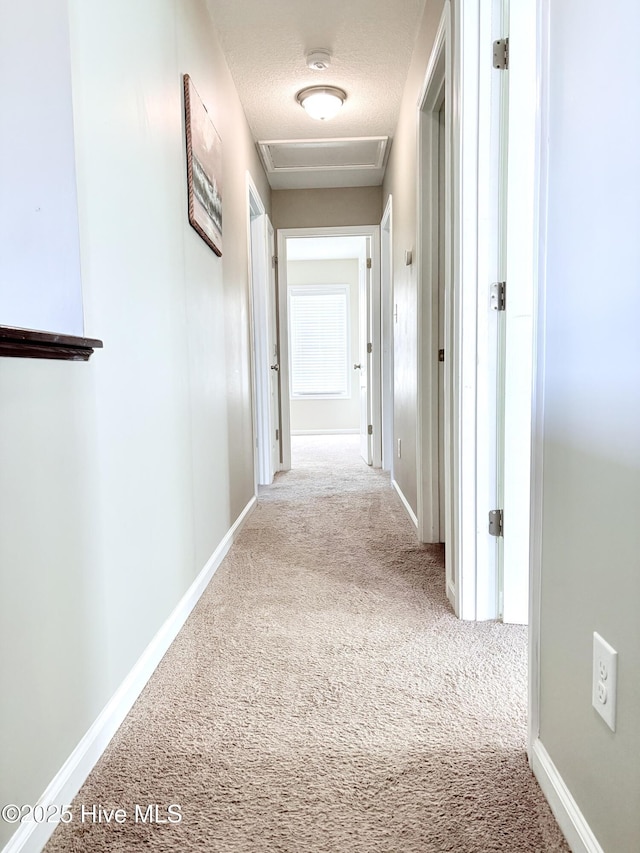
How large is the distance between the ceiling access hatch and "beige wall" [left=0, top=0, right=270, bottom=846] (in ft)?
5.30

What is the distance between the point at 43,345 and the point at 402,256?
260 cm

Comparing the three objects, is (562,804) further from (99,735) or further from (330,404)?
(330,404)

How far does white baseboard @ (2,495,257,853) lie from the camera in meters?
0.88

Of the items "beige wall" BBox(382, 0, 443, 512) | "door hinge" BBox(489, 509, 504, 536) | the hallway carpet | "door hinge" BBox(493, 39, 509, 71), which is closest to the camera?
the hallway carpet

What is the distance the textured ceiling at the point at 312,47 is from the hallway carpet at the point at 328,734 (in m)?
2.45

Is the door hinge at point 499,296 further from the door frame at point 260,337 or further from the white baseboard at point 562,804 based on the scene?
the door frame at point 260,337

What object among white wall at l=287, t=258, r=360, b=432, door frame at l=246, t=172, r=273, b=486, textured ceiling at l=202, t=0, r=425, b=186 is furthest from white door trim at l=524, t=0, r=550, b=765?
white wall at l=287, t=258, r=360, b=432

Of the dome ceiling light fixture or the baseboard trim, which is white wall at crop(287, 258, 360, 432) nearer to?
the baseboard trim

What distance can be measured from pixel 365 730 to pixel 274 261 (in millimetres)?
4037

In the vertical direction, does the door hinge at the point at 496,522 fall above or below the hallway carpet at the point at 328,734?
above

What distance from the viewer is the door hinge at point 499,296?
5.36 ft

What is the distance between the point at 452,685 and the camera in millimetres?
1377

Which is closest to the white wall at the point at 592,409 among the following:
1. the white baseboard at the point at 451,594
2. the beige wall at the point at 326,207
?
the white baseboard at the point at 451,594

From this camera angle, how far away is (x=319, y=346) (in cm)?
751
